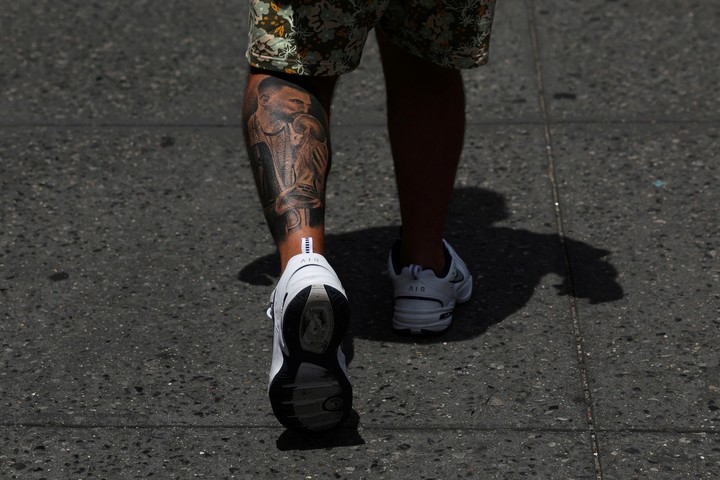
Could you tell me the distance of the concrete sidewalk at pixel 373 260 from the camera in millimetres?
2896

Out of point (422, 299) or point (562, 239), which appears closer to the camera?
point (422, 299)

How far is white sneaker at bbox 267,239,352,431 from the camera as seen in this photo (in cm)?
258

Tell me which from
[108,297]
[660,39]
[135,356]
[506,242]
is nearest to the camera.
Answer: [135,356]

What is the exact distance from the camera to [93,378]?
319 cm

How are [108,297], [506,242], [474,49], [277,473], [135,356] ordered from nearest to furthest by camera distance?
[277,473], [474,49], [135,356], [108,297], [506,242]

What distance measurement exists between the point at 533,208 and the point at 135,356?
1.52 metres

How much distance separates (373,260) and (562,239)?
24.6 inches

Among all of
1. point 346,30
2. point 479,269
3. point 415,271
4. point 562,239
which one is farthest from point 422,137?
point 562,239

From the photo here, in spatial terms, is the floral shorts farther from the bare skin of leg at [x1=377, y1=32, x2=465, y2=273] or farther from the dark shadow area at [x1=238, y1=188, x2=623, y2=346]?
the dark shadow area at [x1=238, y1=188, x2=623, y2=346]

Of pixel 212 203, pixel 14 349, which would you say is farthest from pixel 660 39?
pixel 14 349

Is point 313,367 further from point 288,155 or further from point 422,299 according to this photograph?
point 422,299

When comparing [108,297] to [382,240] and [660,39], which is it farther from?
[660,39]

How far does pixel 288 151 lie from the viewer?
285cm

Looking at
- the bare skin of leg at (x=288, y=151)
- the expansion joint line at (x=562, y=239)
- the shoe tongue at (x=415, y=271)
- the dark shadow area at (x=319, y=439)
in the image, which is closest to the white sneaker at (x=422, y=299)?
the shoe tongue at (x=415, y=271)
